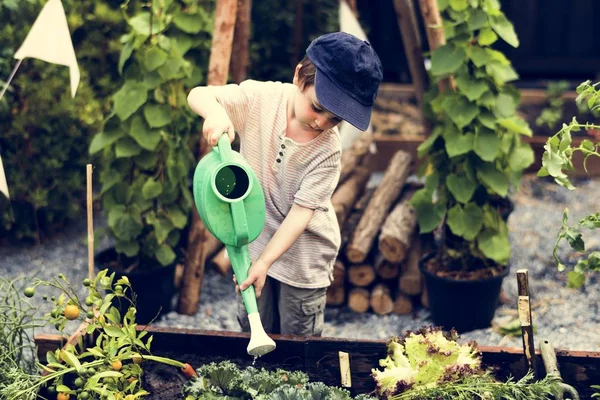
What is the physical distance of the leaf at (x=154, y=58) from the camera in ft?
11.2

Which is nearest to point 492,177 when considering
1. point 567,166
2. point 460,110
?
point 460,110

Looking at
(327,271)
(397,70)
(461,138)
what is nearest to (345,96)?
(327,271)

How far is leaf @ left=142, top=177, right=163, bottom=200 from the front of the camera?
354 centimetres

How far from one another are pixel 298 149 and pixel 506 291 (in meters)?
1.90

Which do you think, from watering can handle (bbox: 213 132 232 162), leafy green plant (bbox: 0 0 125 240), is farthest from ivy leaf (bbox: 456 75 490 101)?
leafy green plant (bbox: 0 0 125 240)

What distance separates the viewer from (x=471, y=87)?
344cm

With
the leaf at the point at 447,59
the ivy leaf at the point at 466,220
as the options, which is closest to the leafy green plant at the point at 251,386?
the ivy leaf at the point at 466,220

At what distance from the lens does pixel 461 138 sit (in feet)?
11.4

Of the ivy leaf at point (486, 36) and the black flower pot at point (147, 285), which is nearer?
the ivy leaf at point (486, 36)

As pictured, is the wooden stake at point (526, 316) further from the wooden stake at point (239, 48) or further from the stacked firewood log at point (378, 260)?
the wooden stake at point (239, 48)

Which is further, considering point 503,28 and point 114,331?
point 503,28

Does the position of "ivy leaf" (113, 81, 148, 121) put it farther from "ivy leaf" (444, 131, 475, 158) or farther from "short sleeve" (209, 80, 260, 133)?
"ivy leaf" (444, 131, 475, 158)

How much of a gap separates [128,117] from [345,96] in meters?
1.47

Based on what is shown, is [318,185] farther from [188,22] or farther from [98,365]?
[188,22]
